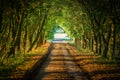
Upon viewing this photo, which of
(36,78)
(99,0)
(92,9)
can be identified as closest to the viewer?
(36,78)

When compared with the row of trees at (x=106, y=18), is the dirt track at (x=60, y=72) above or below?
below

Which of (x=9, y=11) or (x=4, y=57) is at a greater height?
(x=9, y=11)

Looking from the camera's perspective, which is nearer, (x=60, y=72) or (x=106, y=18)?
(x=60, y=72)

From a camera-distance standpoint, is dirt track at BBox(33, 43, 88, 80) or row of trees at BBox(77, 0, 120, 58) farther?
row of trees at BBox(77, 0, 120, 58)

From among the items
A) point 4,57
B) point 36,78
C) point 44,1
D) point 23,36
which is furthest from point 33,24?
point 36,78

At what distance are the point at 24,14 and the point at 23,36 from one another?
47.4 ft

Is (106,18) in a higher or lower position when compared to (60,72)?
higher

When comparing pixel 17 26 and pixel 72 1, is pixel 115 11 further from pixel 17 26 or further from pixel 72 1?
pixel 72 1

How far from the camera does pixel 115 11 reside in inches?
1352

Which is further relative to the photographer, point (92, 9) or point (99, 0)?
point (92, 9)

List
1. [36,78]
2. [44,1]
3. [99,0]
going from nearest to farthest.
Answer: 1. [36,78]
2. [99,0]
3. [44,1]

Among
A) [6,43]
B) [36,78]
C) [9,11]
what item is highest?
[9,11]

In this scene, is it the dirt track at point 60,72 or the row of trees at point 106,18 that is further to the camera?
the row of trees at point 106,18

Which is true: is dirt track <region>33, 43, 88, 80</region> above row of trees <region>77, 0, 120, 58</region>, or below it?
below
